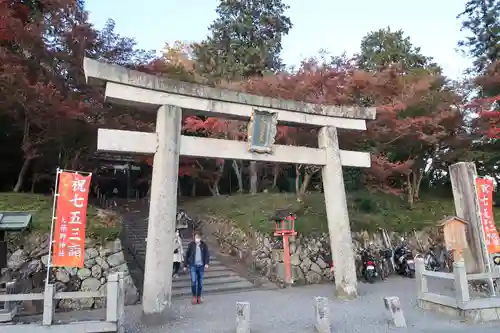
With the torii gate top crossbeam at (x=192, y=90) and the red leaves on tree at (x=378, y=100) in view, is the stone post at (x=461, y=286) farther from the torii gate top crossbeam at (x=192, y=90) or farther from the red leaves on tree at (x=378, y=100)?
the red leaves on tree at (x=378, y=100)

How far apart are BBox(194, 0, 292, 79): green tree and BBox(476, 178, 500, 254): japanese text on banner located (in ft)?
49.8

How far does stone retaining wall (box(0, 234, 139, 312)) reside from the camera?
9445 mm

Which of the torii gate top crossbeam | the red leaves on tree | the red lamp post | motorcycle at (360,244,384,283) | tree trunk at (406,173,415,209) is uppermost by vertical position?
the red leaves on tree

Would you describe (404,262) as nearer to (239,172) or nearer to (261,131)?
(261,131)

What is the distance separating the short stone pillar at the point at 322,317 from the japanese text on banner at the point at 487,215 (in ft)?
17.7

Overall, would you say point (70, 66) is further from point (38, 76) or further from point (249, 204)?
point (249, 204)

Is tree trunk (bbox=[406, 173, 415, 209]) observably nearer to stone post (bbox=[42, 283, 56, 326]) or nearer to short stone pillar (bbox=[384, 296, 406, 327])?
short stone pillar (bbox=[384, 296, 406, 327])

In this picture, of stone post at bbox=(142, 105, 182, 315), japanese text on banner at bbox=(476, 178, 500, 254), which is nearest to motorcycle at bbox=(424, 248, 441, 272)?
japanese text on banner at bbox=(476, 178, 500, 254)

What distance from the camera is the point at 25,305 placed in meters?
8.69

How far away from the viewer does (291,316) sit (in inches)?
329

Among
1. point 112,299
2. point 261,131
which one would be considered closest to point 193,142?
point 261,131

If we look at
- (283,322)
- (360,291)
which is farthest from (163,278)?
(360,291)

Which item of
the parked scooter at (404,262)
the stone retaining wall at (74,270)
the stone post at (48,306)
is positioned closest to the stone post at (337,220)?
the parked scooter at (404,262)

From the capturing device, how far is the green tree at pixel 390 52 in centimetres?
2867
